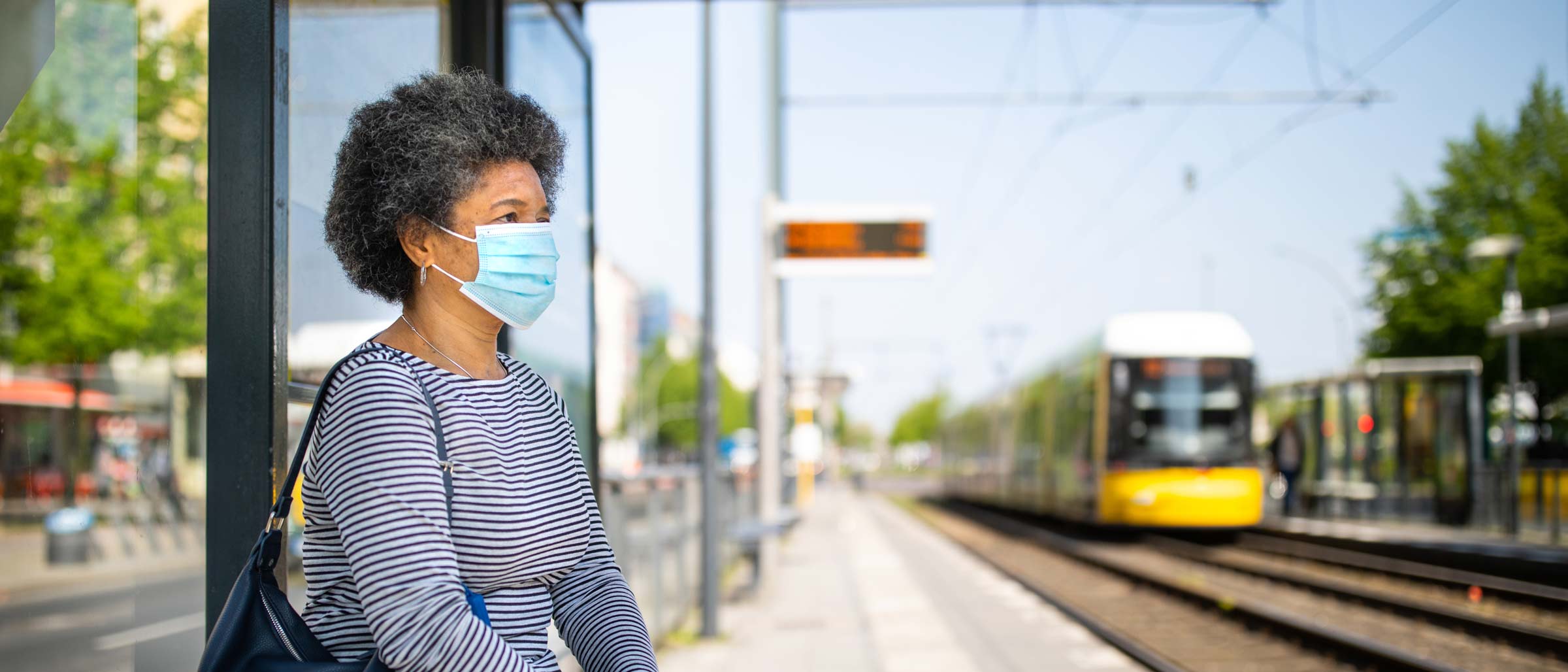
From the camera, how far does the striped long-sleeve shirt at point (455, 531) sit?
68.0 inches

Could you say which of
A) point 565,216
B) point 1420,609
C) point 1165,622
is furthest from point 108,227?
point 565,216

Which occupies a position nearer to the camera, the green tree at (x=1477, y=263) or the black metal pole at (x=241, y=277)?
the black metal pole at (x=241, y=277)

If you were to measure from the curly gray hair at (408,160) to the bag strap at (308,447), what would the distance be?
0.23m

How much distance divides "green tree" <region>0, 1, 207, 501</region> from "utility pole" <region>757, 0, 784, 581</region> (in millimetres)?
12013

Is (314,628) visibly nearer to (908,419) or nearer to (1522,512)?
(1522,512)

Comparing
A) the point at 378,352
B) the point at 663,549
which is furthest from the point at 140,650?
the point at 663,549

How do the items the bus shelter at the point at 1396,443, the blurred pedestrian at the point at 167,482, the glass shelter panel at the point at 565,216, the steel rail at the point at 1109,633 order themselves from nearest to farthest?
the glass shelter panel at the point at 565,216 < the steel rail at the point at 1109,633 < the bus shelter at the point at 1396,443 < the blurred pedestrian at the point at 167,482

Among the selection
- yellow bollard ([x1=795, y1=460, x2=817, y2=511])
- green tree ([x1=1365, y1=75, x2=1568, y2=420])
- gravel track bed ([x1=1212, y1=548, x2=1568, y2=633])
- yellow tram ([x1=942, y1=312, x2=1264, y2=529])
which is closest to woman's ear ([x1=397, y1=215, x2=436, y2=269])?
gravel track bed ([x1=1212, y1=548, x2=1568, y2=633])

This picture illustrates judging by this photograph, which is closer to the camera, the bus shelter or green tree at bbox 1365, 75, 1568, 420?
the bus shelter

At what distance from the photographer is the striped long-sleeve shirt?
5.66 feet

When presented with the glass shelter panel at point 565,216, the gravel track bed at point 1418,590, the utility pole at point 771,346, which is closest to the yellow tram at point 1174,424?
the gravel track bed at point 1418,590

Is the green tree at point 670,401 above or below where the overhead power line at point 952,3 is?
below

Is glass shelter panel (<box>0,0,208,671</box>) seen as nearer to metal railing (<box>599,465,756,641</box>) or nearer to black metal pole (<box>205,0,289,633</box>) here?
metal railing (<box>599,465,756,641</box>)

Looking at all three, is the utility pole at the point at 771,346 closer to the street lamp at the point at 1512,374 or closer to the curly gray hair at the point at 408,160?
the street lamp at the point at 1512,374
